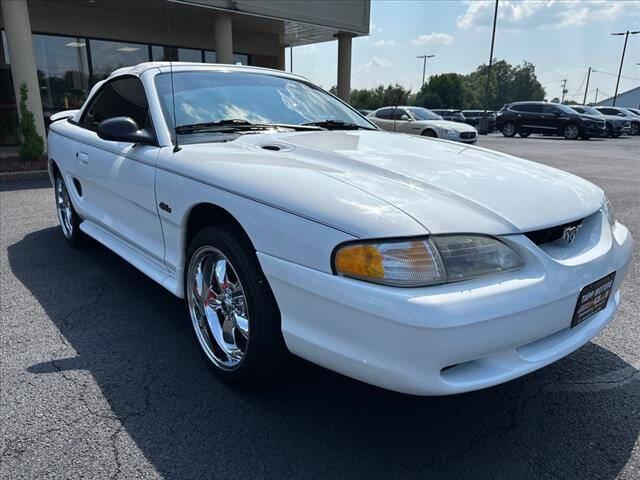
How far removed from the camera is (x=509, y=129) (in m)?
25.7

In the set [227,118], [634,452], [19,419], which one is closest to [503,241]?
[634,452]

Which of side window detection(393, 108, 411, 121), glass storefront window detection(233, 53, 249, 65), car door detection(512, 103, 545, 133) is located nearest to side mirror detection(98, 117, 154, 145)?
side window detection(393, 108, 411, 121)

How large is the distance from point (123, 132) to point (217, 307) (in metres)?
1.15

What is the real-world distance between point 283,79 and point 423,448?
9.03ft

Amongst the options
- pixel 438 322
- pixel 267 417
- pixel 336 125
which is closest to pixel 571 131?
pixel 336 125

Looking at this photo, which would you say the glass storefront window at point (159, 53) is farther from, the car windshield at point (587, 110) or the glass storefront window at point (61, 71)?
the car windshield at point (587, 110)

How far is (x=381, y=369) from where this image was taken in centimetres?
181

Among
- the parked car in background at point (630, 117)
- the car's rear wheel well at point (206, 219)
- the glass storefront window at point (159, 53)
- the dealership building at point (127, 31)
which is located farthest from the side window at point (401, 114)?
the parked car in background at point (630, 117)

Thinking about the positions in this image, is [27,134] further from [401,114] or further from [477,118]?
[477,118]

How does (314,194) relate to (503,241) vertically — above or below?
above

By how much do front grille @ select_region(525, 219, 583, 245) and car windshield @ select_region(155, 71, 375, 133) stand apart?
5.95 feet

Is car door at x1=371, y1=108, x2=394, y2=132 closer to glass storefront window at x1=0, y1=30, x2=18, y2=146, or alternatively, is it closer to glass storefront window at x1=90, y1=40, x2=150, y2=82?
glass storefront window at x1=90, y1=40, x2=150, y2=82

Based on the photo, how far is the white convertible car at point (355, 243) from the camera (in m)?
1.79

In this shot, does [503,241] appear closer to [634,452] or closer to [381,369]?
[381,369]
